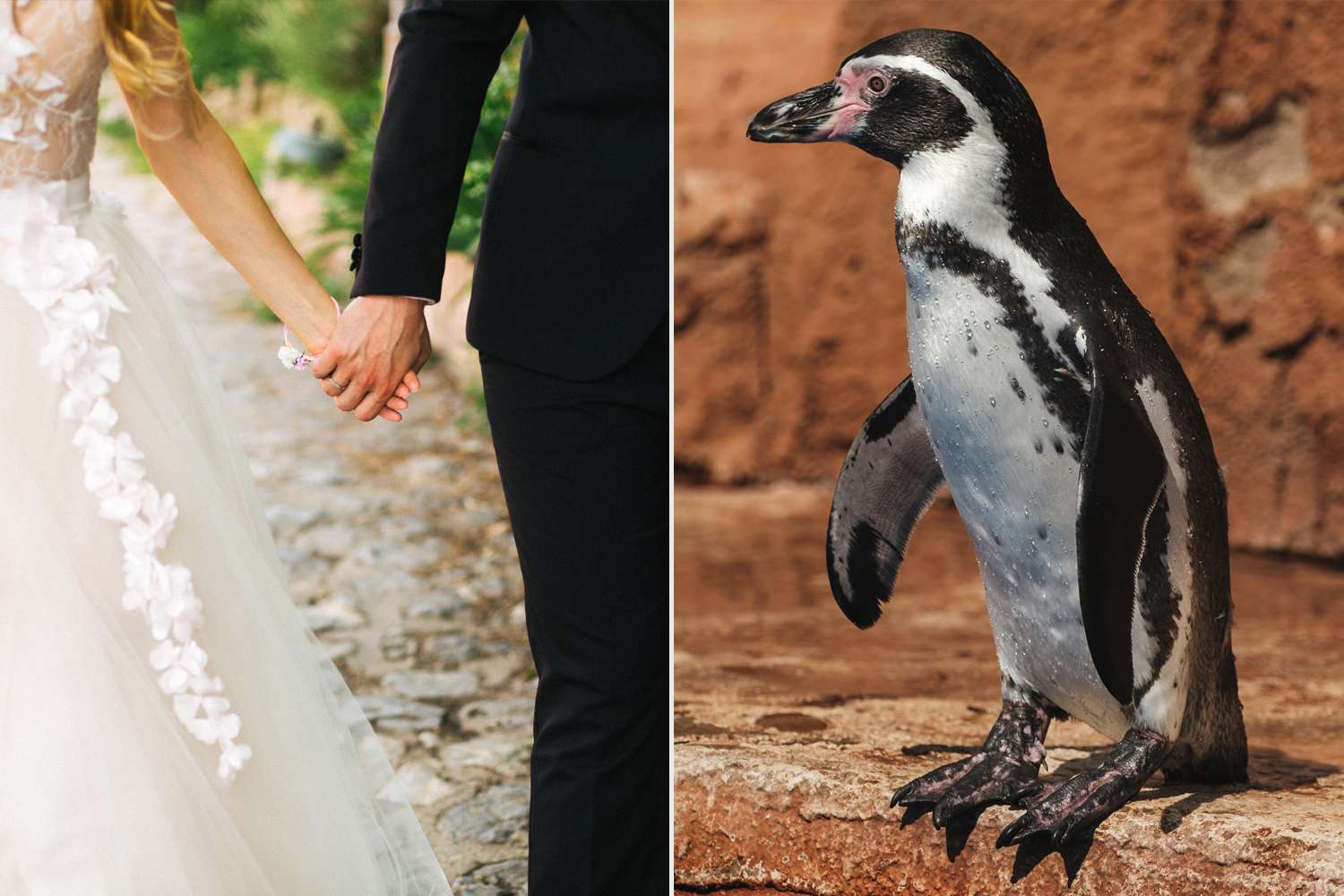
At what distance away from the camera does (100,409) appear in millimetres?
1382

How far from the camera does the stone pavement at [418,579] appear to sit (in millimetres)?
2285

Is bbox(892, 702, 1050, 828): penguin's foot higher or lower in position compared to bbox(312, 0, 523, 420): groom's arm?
lower

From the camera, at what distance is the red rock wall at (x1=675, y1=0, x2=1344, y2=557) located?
11.5 ft

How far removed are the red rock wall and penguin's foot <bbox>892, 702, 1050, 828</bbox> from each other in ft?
7.63

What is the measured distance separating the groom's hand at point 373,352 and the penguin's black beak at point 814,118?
15.8 inches

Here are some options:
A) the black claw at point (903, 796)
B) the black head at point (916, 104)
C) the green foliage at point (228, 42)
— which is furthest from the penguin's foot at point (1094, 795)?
the green foliage at point (228, 42)

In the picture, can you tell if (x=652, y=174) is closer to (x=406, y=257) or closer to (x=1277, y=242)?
(x=406, y=257)

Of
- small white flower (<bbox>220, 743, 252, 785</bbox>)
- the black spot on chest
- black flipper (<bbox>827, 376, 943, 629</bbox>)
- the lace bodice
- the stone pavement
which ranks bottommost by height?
the stone pavement

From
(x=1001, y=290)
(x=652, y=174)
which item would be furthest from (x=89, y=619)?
(x=1001, y=290)

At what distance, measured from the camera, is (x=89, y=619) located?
1.35 metres

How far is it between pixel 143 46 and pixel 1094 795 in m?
1.17

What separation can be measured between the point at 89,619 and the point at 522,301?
509 mm

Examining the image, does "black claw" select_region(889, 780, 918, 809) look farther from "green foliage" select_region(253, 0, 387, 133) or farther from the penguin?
"green foliage" select_region(253, 0, 387, 133)

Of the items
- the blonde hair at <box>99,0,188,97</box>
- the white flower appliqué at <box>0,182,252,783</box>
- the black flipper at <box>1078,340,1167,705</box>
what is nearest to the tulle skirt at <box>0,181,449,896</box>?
the white flower appliqué at <box>0,182,252,783</box>
